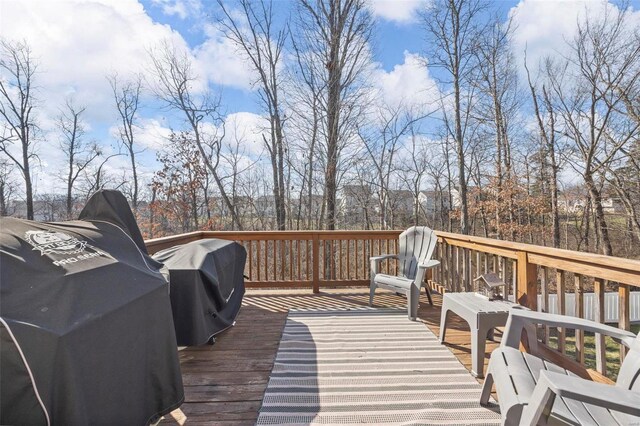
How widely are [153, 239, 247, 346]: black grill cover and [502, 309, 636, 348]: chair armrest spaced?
2.13 metres

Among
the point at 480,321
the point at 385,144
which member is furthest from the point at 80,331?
the point at 385,144

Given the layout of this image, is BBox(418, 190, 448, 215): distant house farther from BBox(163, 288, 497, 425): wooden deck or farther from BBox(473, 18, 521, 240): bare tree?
BBox(163, 288, 497, 425): wooden deck

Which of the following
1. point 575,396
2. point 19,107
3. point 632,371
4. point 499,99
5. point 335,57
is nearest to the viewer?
point 575,396

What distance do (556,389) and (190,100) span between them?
11246 millimetres

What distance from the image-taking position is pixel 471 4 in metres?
9.37

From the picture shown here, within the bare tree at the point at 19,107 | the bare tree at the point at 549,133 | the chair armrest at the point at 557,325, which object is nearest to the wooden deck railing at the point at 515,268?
the chair armrest at the point at 557,325

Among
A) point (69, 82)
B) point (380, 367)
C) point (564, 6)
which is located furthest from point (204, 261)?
point (69, 82)

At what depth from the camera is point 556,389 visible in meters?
1.12

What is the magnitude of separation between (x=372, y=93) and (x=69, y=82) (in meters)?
9.30

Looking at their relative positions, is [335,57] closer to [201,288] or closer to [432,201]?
[432,201]

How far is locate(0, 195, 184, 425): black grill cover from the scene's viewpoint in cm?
114

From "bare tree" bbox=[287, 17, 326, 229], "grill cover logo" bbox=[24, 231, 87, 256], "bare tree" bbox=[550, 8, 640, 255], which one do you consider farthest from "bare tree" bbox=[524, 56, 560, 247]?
"grill cover logo" bbox=[24, 231, 87, 256]

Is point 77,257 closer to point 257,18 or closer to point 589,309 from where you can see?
point 257,18

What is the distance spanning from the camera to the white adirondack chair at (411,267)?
12.0ft
